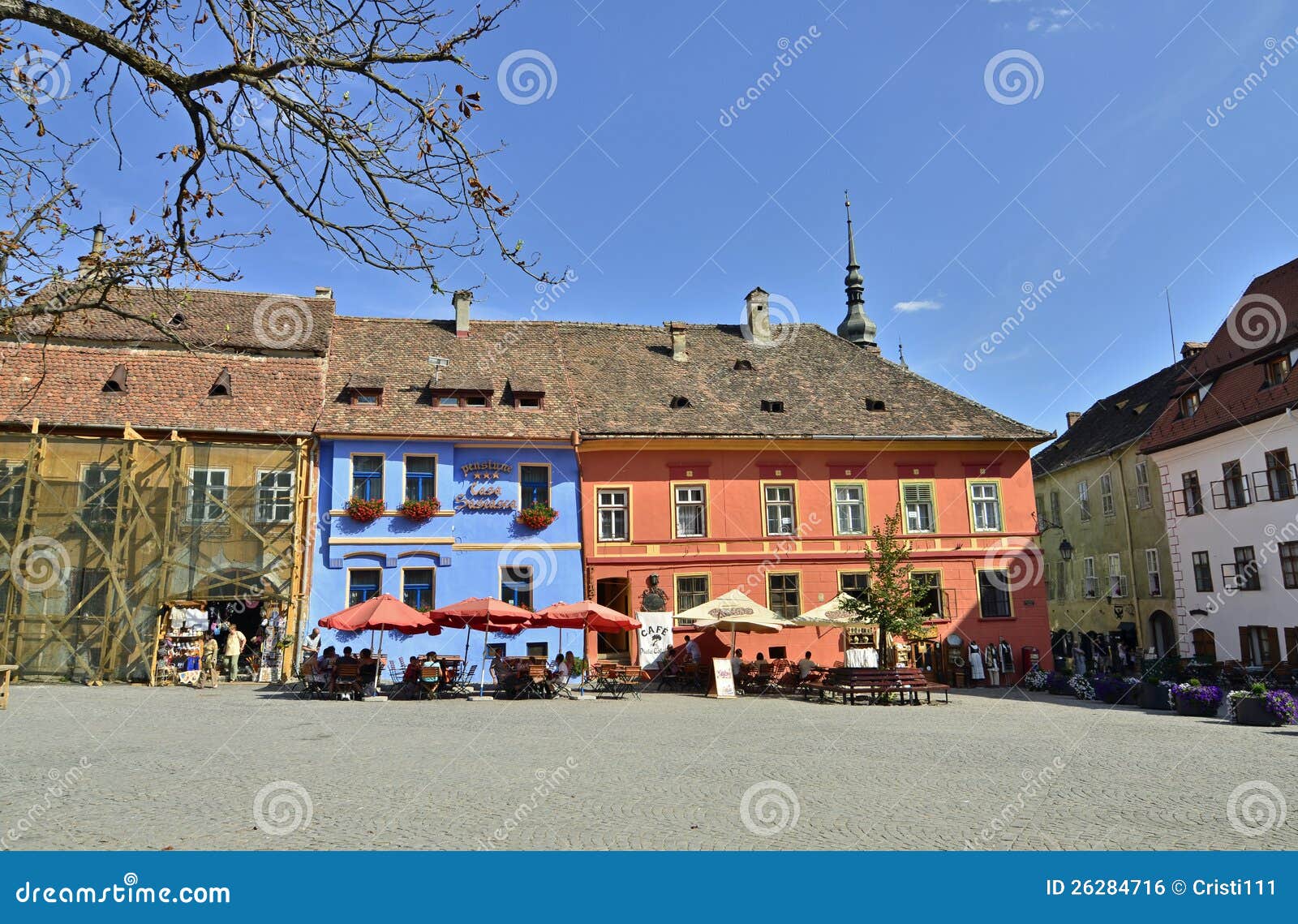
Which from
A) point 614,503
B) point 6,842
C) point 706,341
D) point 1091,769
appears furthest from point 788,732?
point 706,341

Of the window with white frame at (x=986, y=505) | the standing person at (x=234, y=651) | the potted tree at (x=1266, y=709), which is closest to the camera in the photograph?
the potted tree at (x=1266, y=709)

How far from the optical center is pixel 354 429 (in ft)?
86.9

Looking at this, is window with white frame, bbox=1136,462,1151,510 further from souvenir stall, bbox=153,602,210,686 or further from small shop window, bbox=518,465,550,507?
souvenir stall, bbox=153,602,210,686

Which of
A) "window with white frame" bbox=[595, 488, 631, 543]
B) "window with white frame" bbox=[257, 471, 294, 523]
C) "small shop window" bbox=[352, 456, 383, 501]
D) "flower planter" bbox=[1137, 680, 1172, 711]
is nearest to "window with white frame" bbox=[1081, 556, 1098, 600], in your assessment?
"flower planter" bbox=[1137, 680, 1172, 711]

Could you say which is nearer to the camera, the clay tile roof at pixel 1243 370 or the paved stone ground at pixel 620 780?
the paved stone ground at pixel 620 780

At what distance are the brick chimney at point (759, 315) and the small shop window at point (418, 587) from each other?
50.3ft

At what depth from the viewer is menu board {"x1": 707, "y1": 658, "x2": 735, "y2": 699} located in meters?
23.7

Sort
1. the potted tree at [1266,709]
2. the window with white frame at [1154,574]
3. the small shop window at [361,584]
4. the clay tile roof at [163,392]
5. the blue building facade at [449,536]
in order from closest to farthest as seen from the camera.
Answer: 1. the potted tree at [1266,709]
2. the clay tile roof at [163,392]
3. the small shop window at [361,584]
4. the blue building facade at [449,536]
5. the window with white frame at [1154,574]

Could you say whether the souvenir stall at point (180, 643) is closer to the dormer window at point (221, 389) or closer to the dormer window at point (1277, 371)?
the dormer window at point (221, 389)

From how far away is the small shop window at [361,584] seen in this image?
2598 cm

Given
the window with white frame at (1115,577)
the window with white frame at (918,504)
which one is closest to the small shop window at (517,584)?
the window with white frame at (918,504)

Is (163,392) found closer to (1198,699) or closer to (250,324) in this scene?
(250,324)

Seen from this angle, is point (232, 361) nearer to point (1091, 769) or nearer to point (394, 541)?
point (394, 541)

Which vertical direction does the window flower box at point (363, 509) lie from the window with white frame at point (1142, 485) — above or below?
below
